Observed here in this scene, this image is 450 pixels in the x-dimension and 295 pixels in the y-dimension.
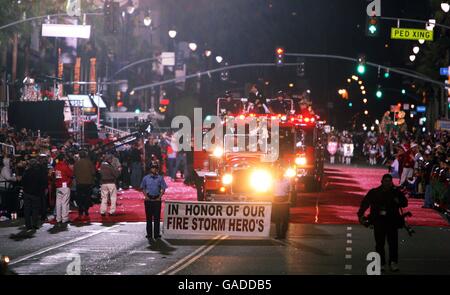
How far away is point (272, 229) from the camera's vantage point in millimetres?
25344

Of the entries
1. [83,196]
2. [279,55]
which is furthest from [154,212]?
[279,55]

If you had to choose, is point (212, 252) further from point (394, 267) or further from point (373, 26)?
point (373, 26)

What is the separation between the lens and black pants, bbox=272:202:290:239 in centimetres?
2266

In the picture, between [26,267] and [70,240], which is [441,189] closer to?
[70,240]

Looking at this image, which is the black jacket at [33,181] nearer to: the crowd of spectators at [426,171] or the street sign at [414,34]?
the crowd of spectators at [426,171]

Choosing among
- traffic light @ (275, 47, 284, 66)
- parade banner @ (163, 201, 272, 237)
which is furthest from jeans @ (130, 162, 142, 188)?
parade banner @ (163, 201, 272, 237)

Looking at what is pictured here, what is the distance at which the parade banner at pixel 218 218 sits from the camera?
2206 centimetres

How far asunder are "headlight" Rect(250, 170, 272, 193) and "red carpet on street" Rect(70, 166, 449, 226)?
7.10 ft

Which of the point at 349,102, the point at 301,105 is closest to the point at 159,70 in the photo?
the point at 349,102

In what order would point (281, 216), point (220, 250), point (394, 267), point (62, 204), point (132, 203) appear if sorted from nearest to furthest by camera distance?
point (394, 267), point (220, 250), point (281, 216), point (62, 204), point (132, 203)

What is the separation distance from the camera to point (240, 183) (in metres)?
26.2

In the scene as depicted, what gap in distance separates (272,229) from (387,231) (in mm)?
8060

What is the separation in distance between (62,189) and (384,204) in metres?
11.3
